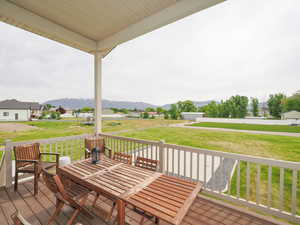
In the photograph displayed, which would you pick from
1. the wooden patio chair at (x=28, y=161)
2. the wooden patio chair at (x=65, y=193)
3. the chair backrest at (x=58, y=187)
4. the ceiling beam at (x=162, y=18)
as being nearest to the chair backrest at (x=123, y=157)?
the wooden patio chair at (x=65, y=193)

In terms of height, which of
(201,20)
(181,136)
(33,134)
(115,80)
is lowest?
(181,136)

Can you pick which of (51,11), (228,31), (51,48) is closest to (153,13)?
(51,11)

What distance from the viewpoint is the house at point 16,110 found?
10.1ft

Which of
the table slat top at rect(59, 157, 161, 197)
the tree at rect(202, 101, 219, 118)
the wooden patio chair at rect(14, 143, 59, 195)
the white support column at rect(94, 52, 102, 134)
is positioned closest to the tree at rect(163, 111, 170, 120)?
the tree at rect(202, 101, 219, 118)

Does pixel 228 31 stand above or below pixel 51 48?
above

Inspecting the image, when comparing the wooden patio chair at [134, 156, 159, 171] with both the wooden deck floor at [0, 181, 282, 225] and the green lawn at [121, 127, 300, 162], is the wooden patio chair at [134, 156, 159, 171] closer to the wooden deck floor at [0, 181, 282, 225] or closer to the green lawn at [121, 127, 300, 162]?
the wooden deck floor at [0, 181, 282, 225]

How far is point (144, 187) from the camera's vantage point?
1.55 meters

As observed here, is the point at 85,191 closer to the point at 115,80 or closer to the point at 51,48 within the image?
the point at 51,48

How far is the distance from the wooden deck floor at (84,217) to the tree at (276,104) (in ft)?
10.7

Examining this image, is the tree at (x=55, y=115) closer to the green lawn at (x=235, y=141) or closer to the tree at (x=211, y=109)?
the green lawn at (x=235, y=141)

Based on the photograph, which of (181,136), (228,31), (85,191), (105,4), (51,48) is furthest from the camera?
(181,136)

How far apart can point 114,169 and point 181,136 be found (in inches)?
196

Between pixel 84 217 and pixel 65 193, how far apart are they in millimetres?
710

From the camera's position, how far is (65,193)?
1.54 meters
